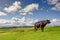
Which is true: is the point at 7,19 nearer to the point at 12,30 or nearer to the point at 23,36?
the point at 12,30

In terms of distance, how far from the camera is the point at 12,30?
809 centimetres

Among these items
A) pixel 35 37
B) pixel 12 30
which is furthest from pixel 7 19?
pixel 35 37

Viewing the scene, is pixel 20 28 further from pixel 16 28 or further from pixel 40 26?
pixel 40 26

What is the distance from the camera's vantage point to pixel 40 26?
8.13 metres

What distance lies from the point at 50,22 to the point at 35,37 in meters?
1.85

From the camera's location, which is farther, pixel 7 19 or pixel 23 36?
pixel 7 19

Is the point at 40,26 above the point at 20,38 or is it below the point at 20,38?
above

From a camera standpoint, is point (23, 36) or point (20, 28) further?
point (20, 28)

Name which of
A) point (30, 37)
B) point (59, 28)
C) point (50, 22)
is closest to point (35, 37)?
point (30, 37)

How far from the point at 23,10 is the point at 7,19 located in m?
0.97

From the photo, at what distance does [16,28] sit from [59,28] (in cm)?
234

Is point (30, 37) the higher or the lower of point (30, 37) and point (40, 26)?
the lower

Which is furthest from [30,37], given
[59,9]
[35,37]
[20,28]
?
[59,9]

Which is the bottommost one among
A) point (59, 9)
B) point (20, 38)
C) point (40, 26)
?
point (20, 38)
